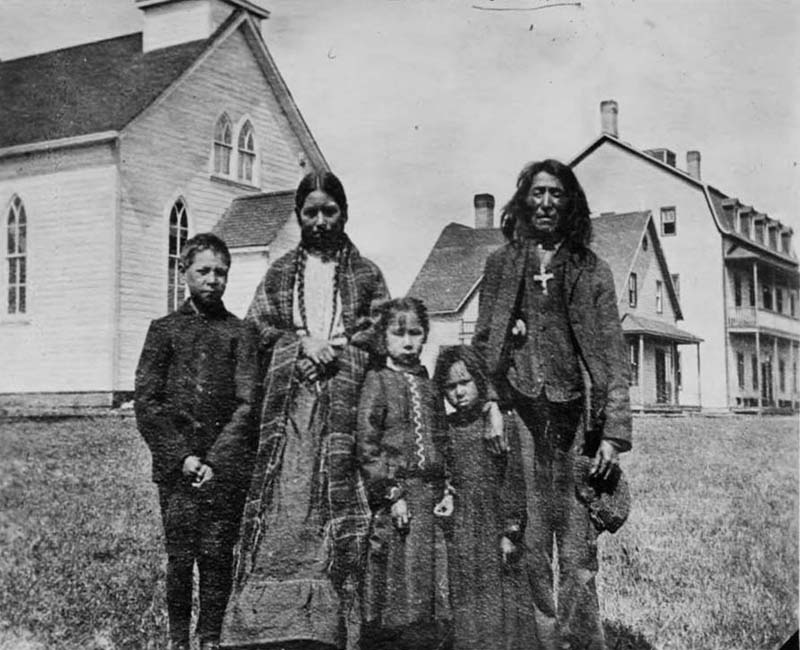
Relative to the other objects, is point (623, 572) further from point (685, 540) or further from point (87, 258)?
point (87, 258)

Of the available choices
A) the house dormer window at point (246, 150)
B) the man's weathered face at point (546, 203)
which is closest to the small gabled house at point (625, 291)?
the man's weathered face at point (546, 203)

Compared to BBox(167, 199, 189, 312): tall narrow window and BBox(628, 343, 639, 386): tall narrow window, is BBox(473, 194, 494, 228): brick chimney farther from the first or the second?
BBox(167, 199, 189, 312): tall narrow window

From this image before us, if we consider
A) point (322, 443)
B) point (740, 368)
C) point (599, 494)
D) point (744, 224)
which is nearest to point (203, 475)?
point (322, 443)

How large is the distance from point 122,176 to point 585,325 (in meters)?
2.09

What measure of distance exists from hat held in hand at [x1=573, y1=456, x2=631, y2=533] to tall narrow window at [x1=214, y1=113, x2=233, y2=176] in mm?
2015

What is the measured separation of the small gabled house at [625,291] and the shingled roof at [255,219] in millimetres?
672

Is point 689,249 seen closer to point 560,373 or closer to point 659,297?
point 659,297

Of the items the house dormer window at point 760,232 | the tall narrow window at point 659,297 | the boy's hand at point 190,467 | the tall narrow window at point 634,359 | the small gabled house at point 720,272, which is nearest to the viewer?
the boy's hand at point 190,467

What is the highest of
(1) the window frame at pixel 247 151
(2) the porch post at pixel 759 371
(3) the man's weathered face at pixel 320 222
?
(1) the window frame at pixel 247 151

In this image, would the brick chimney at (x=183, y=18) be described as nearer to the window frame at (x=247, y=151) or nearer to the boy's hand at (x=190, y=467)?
the window frame at (x=247, y=151)

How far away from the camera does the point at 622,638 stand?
474 cm

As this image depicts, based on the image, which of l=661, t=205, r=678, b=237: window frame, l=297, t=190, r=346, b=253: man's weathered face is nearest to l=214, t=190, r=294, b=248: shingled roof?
l=297, t=190, r=346, b=253: man's weathered face

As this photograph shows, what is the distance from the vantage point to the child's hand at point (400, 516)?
4.25 m

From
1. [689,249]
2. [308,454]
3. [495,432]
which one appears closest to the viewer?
[308,454]
